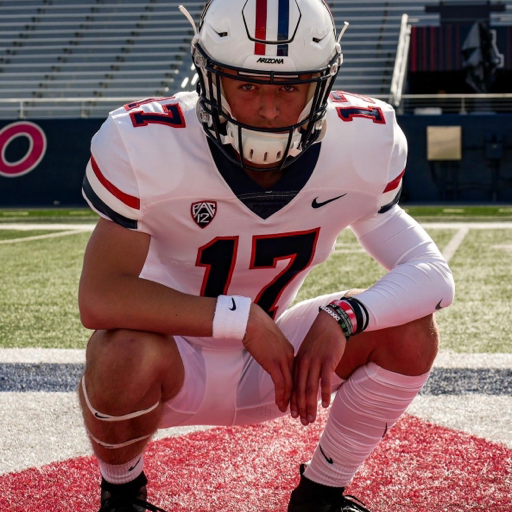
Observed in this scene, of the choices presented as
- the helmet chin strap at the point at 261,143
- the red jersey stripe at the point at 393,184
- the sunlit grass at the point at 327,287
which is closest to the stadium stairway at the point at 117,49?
the sunlit grass at the point at 327,287

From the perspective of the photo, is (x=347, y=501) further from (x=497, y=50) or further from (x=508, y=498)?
(x=497, y=50)

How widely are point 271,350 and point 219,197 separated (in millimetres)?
322

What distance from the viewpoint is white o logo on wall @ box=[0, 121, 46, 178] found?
469 inches

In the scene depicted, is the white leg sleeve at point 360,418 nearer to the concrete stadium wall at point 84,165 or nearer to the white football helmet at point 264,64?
the white football helmet at point 264,64

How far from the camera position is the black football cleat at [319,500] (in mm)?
1674

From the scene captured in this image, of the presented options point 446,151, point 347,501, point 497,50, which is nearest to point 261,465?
point 347,501

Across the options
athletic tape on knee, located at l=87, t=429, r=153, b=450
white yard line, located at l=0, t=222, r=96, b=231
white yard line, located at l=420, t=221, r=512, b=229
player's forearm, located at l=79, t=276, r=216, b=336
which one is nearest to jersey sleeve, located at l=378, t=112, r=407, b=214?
player's forearm, located at l=79, t=276, r=216, b=336

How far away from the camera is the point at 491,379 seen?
8.30 ft

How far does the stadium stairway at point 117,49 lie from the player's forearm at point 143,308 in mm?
12431

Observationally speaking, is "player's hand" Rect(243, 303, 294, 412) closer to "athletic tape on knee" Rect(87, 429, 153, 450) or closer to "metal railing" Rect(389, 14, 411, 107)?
"athletic tape on knee" Rect(87, 429, 153, 450)

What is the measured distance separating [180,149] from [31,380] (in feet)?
3.91

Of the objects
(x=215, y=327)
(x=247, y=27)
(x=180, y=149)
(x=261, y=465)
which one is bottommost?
(x=261, y=465)

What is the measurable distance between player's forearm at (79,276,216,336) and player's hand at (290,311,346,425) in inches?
7.4

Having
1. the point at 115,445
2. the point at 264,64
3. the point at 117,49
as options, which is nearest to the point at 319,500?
the point at 115,445
